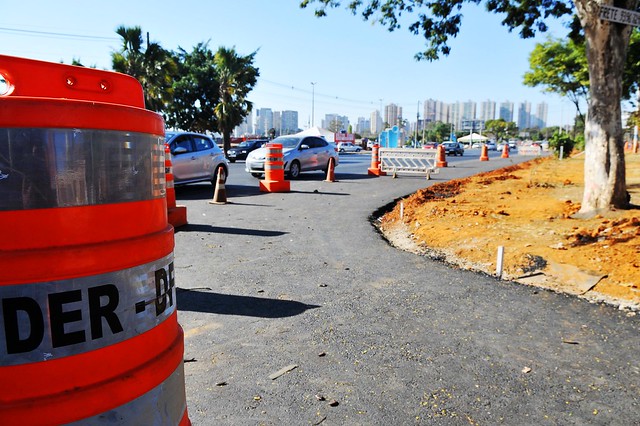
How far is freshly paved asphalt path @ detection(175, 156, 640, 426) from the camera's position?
2826mm

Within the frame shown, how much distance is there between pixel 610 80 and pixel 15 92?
9046 millimetres

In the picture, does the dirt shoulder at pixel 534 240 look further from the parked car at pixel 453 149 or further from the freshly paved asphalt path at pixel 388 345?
the parked car at pixel 453 149

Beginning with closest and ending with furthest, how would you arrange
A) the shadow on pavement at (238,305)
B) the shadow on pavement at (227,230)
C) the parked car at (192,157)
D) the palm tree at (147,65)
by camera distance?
1. the shadow on pavement at (238,305)
2. the shadow on pavement at (227,230)
3. the parked car at (192,157)
4. the palm tree at (147,65)

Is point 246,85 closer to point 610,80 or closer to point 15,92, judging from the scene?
point 610,80

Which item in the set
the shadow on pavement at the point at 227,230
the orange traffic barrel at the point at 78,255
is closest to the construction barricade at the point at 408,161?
the shadow on pavement at the point at 227,230

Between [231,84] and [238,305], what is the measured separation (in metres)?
39.2

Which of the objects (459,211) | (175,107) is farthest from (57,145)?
(175,107)

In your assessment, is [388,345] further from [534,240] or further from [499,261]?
[534,240]

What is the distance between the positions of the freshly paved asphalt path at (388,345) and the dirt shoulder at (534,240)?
481 mm

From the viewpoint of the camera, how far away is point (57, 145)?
1.26 meters

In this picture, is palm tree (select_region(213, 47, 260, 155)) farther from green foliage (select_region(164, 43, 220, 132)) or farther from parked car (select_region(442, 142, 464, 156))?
parked car (select_region(442, 142, 464, 156))

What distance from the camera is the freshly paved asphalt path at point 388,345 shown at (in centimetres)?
283

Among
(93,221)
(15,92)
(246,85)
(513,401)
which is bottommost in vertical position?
(513,401)

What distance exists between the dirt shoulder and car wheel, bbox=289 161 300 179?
728cm
